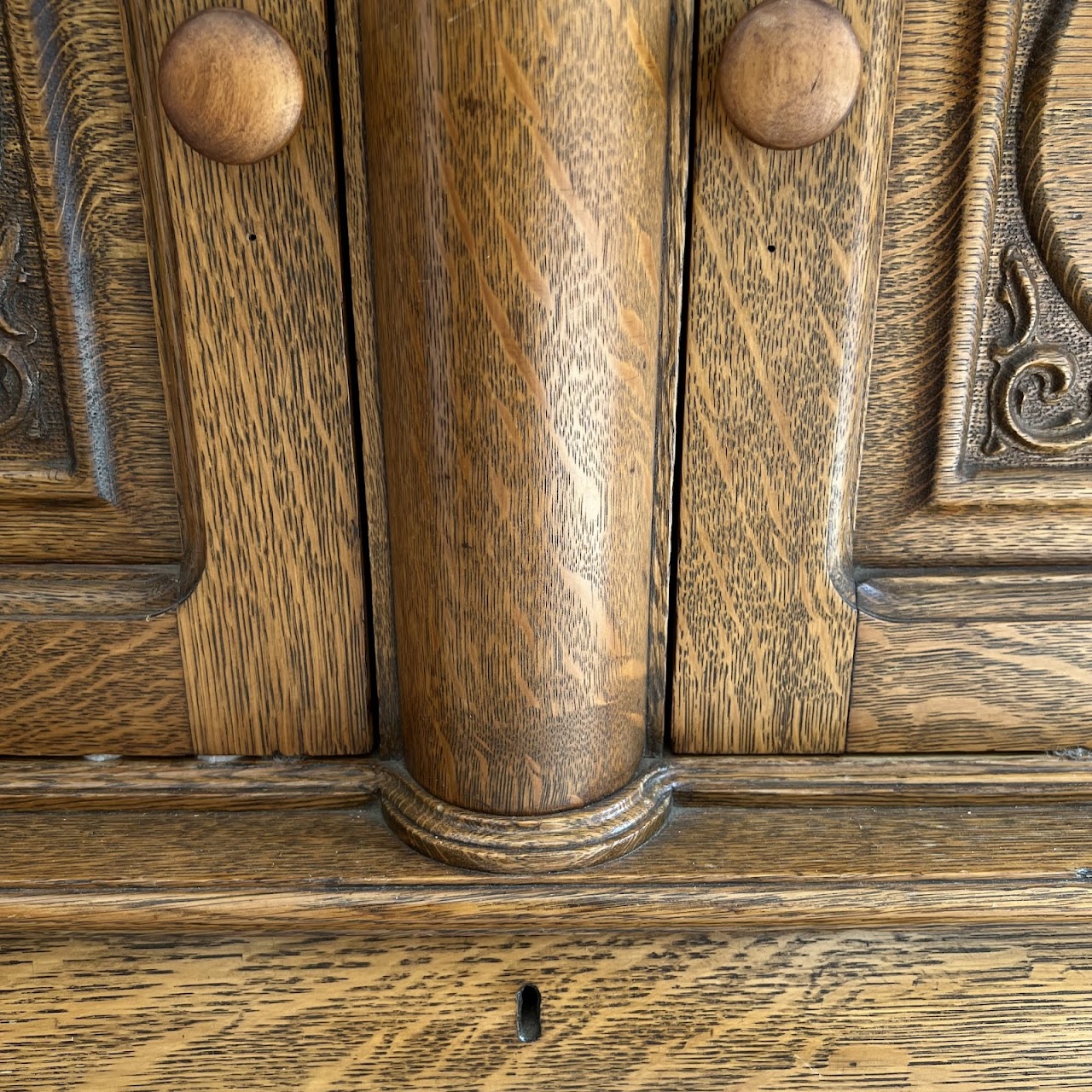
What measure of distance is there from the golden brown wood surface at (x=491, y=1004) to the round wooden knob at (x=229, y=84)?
29 centimetres

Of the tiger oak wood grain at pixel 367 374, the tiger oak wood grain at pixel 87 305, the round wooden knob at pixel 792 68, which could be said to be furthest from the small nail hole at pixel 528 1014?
the round wooden knob at pixel 792 68

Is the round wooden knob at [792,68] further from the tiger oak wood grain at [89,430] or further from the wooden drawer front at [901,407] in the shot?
the tiger oak wood grain at [89,430]

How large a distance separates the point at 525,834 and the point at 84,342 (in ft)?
0.80

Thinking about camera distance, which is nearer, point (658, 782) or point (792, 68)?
point (792, 68)

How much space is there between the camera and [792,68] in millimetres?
306

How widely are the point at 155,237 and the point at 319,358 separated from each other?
2.7 inches

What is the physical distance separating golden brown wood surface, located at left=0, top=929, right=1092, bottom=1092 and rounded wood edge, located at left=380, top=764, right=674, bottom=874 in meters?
0.03

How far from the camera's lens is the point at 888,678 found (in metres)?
0.41

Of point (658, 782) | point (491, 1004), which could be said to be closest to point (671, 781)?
point (658, 782)

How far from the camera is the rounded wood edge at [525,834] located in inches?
14.9

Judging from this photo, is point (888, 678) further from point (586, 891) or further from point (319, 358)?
point (319, 358)

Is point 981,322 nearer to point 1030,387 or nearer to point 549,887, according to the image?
point 1030,387

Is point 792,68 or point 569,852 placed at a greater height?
point 792,68

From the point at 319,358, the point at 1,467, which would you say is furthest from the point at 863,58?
the point at 1,467
